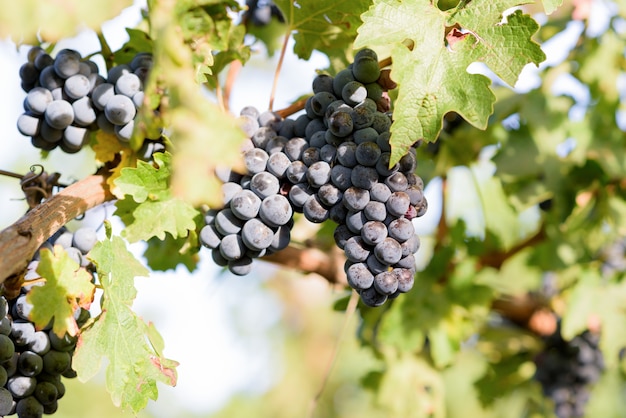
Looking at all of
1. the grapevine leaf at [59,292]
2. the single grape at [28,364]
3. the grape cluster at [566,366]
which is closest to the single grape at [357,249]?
the grapevine leaf at [59,292]

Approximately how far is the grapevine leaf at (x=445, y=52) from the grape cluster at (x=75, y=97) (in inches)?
18.9

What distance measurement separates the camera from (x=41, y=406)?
A: 4.30 feet

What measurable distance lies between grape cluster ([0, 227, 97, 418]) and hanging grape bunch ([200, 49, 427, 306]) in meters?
0.32

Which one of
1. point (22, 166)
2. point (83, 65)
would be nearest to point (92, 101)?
point (83, 65)

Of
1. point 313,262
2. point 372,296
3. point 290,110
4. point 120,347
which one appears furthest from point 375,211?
point 313,262

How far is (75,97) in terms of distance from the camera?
1.44 meters

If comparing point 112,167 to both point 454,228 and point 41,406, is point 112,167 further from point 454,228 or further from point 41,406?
point 454,228

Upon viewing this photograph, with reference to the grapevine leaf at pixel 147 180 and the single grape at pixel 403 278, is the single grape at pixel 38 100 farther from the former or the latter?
the single grape at pixel 403 278

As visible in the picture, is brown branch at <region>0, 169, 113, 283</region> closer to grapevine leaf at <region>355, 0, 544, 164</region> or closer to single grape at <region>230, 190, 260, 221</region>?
single grape at <region>230, 190, 260, 221</region>

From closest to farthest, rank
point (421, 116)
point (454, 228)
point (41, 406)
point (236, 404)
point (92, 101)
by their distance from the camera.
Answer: point (421, 116), point (41, 406), point (92, 101), point (454, 228), point (236, 404)

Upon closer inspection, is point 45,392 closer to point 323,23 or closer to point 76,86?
point 76,86

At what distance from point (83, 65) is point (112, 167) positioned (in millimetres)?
208

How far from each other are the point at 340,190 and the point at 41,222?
0.49m

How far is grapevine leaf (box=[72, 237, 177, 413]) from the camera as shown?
4.10ft
